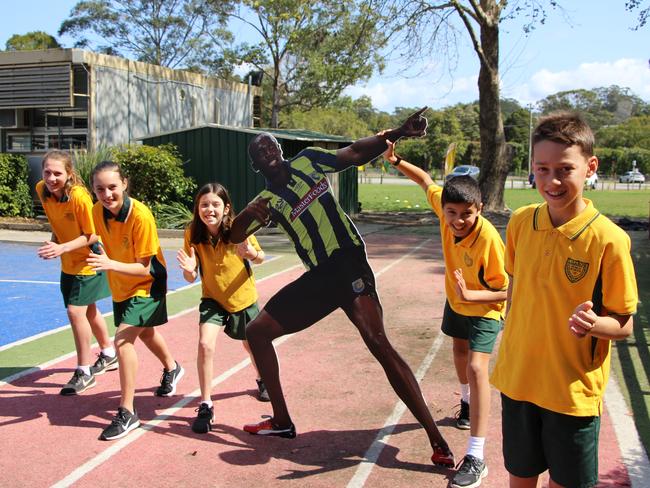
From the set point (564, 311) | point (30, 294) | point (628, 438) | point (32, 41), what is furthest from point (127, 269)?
point (32, 41)

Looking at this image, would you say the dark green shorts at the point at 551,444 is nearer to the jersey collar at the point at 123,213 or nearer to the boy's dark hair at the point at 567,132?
the boy's dark hair at the point at 567,132

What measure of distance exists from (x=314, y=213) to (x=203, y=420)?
5.76 feet

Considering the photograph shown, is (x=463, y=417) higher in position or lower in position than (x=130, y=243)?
lower

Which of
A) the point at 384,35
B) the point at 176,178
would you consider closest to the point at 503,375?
the point at 176,178

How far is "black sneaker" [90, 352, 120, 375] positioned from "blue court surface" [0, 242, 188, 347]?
1636mm

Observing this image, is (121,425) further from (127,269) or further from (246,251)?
(246,251)

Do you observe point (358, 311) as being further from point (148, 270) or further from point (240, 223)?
point (148, 270)

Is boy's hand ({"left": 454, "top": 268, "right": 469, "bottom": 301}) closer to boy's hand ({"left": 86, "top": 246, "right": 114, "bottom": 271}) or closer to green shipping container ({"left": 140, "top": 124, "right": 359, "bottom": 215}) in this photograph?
boy's hand ({"left": 86, "top": 246, "right": 114, "bottom": 271})

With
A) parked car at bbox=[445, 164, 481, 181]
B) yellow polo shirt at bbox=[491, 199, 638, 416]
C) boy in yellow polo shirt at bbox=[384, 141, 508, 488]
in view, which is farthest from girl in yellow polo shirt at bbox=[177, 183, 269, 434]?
yellow polo shirt at bbox=[491, 199, 638, 416]

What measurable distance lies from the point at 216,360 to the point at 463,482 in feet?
11.0

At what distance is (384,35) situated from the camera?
23.0 metres

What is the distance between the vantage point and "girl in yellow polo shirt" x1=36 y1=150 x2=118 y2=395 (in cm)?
560

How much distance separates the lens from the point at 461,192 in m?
4.13

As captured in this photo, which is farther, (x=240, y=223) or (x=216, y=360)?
(x=216, y=360)
